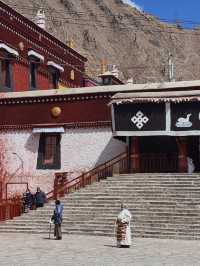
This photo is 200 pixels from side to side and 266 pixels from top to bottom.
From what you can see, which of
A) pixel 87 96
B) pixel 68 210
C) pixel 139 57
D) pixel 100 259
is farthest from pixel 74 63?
pixel 139 57

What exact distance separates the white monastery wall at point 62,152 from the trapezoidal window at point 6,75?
3.55 metres

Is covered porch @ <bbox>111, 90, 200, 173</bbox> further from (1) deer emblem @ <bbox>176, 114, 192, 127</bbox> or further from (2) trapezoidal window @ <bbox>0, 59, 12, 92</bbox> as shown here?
(2) trapezoidal window @ <bbox>0, 59, 12, 92</bbox>

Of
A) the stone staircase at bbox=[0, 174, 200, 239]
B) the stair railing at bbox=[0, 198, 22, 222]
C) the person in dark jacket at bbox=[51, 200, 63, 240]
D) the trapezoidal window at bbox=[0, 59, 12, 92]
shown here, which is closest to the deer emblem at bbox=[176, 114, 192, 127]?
the stone staircase at bbox=[0, 174, 200, 239]

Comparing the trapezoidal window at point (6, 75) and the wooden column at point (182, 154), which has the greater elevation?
the trapezoidal window at point (6, 75)

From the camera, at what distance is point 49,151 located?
27.4 metres

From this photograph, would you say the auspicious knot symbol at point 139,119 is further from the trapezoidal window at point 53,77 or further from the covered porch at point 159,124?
the trapezoidal window at point 53,77

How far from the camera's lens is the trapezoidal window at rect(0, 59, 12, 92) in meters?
30.4

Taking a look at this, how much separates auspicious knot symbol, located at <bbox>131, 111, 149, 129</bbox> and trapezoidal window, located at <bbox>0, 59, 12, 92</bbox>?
891 cm

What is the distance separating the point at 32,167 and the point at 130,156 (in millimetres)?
5033

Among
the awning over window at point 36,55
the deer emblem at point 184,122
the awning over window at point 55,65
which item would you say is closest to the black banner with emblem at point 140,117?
the deer emblem at point 184,122

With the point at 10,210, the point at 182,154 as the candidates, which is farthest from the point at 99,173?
the point at 10,210

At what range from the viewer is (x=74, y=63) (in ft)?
129

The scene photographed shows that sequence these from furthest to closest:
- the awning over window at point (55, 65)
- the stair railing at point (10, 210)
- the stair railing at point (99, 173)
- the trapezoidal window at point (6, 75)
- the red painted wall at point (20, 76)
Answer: the awning over window at point (55, 65)
the red painted wall at point (20, 76)
the trapezoidal window at point (6, 75)
the stair railing at point (99, 173)
the stair railing at point (10, 210)

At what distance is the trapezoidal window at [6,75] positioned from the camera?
30372mm
